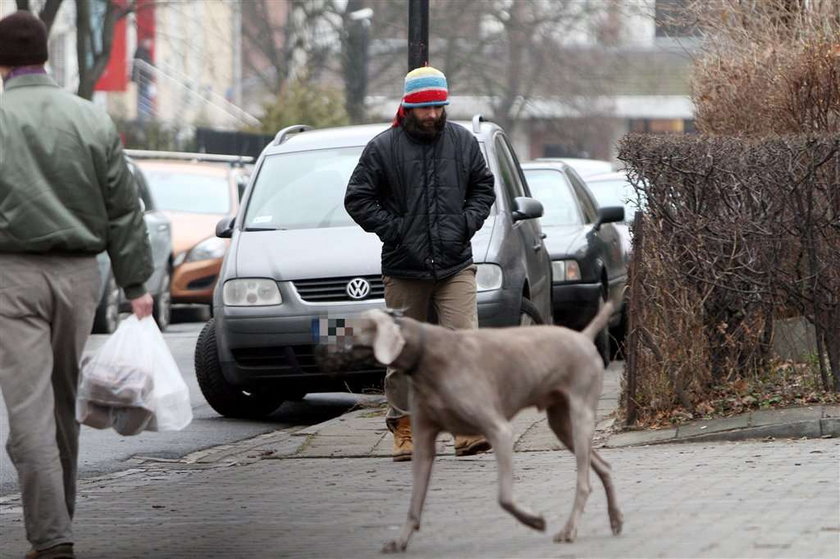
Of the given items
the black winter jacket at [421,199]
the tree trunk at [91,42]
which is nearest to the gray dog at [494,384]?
the black winter jacket at [421,199]

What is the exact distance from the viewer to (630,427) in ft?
32.5

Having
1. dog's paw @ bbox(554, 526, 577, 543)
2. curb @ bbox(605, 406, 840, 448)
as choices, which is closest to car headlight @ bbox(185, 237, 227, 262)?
curb @ bbox(605, 406, 840, 448)

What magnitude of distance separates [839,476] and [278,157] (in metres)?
5.41

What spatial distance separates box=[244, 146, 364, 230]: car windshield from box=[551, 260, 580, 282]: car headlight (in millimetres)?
2880

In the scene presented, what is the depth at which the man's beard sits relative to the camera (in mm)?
8773

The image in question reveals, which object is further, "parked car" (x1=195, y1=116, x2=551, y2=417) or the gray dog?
"parked car" (x1=195, y1=116, x2=551, y2=417)

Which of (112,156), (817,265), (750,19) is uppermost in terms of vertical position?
(750,19)

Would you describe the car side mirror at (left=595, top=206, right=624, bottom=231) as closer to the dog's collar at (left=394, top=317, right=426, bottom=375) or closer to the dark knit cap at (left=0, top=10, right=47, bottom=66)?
the dark knit cap at (left=0, top=10, right=47, bottom=66)

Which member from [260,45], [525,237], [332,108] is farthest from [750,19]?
[260,45]

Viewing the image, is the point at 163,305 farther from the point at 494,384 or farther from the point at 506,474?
the point at 506,474

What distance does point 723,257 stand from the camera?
977 centimetres

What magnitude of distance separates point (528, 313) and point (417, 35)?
3.02m

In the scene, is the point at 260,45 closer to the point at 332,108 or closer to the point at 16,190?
the point at 332,108

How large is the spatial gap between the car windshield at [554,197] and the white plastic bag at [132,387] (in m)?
8.72
